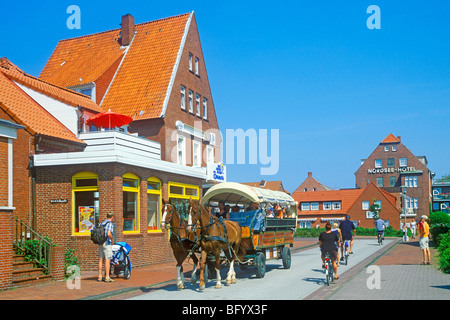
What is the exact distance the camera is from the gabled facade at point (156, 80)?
92.9 ft

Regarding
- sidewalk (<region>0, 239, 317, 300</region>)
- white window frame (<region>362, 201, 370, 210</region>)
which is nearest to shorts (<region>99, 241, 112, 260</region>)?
sidewalk (<region>0, 239, 317, 300</region>)

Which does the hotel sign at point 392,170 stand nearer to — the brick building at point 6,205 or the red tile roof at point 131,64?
the red tile roof at point 131,64

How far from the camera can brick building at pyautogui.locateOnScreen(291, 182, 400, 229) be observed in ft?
262

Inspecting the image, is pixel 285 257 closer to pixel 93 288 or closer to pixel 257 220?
pixel 257 220

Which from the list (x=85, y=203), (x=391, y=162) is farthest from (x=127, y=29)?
(x=391, y=162)

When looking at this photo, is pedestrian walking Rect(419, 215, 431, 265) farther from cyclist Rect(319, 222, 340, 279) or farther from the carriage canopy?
cyclist Rect(319, 222, 340, 279)

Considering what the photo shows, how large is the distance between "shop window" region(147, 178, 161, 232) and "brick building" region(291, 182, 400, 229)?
6010 cm

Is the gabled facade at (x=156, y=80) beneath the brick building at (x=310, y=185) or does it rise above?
above

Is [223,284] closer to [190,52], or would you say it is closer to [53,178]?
[53,178]

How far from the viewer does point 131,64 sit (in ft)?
106

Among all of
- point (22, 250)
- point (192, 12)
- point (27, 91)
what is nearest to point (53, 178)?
point (22, 250)

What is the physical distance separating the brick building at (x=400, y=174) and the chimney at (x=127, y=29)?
65557mm

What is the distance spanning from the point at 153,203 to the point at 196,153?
372 inches

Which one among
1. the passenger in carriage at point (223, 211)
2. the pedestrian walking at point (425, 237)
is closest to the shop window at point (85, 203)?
the passenger in carriage at point (223, 211)
